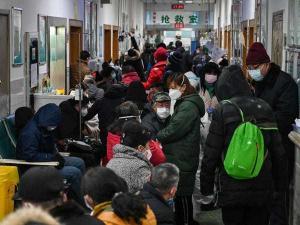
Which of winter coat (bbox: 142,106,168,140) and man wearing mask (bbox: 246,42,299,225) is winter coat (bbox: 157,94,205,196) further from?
man wearing mask (bbox: 246,42,299,225)

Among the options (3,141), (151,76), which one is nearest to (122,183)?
(3,141)

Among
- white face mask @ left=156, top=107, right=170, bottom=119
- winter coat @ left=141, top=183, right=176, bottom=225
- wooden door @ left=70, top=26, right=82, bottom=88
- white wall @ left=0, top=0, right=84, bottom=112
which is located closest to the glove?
white face mask @ left=156, top=107, right=170, bottom=119

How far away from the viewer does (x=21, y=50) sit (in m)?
8.25

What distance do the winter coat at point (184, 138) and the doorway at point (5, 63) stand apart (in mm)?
2721

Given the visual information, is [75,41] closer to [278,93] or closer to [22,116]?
[22,116]

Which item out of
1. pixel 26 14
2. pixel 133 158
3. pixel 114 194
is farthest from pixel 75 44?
pixel 114 194

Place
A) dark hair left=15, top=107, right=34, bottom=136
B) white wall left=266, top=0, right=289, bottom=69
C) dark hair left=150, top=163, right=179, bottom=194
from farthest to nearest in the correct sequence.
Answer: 1. white wall left=266, top=0, right=289, bottom=69
2. dark hair left=15, top=107, right=34, bottom=136
3. dark hair left=150, top=163, right=179, bottom=194

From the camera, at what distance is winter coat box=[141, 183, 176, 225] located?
3611 millimetres

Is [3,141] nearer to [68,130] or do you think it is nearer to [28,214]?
[68,130]

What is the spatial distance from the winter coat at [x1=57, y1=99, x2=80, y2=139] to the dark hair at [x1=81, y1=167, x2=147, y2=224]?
4326 mm

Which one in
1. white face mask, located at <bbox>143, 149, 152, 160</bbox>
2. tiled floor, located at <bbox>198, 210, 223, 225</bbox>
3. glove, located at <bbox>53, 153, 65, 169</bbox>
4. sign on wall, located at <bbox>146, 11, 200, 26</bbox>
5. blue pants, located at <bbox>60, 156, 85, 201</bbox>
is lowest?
tiled floor, located at <bbox>198, 210, 223, 225</bbox>

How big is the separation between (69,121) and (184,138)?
2.42 m

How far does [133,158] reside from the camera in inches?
169

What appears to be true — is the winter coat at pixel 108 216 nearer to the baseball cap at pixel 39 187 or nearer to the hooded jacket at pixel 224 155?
the baseball cap at pixel 39 187
